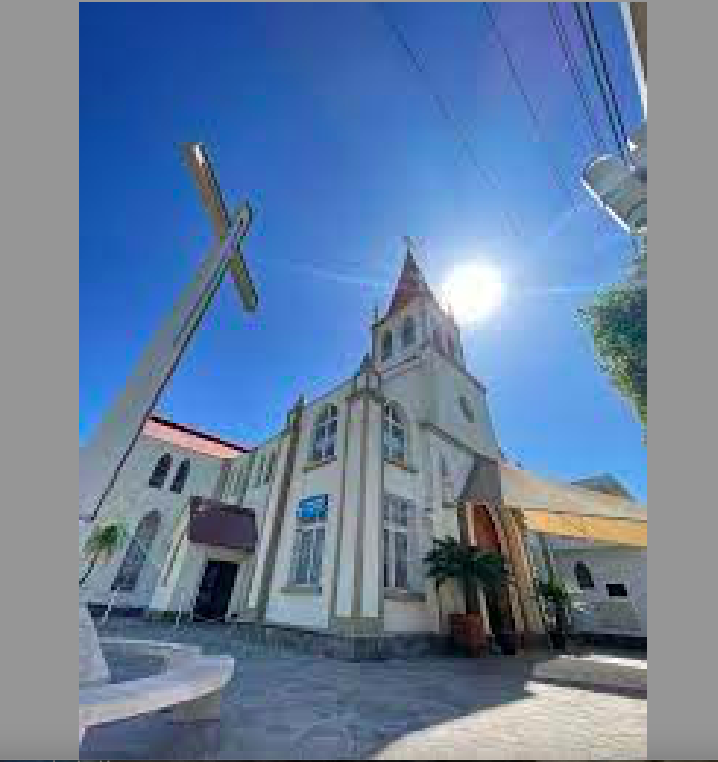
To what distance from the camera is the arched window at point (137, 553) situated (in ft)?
62.9

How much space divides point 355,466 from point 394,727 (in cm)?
718

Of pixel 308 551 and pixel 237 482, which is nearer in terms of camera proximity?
pixel 308 551

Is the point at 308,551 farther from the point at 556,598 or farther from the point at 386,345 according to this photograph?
the point at 386,345

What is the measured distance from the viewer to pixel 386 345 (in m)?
20.6

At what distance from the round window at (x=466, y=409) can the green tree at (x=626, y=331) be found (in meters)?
10.3

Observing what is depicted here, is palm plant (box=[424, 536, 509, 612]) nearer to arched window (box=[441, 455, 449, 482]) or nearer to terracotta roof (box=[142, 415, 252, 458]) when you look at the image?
arched window (box=[441, 455, 449, 482])

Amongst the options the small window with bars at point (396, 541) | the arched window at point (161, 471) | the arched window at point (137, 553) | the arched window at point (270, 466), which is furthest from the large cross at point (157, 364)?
the arched window at point (161, 471)

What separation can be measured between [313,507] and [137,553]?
12833 mm

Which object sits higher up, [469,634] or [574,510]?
[574,510]

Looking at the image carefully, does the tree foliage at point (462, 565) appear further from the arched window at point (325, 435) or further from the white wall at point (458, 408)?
the white wall at point (458, 408)

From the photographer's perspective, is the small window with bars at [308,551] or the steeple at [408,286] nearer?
the small window with bars at [308,551]

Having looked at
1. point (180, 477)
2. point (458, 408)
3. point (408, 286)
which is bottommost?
point (180, 477)

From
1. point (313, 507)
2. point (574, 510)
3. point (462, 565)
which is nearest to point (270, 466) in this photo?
point (313, 507)
